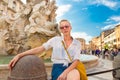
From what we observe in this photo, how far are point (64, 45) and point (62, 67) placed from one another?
0.28 m

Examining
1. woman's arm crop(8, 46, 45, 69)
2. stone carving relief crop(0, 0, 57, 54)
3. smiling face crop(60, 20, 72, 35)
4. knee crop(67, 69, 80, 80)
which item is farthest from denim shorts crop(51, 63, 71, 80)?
stone carving relief crop(0, 0, 57, 54)

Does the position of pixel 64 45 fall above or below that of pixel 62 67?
above

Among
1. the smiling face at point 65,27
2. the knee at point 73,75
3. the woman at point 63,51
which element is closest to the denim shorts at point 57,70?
the woman at point 63,51

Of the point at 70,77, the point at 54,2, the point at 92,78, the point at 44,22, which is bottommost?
the point at 92,78

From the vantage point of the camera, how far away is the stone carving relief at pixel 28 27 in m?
14.6

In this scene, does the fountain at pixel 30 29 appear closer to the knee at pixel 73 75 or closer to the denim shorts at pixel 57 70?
the denim shorts at pixel 57 70

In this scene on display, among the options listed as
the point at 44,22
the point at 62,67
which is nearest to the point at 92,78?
the point at 62,67

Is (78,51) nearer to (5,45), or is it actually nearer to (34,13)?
(34,13)

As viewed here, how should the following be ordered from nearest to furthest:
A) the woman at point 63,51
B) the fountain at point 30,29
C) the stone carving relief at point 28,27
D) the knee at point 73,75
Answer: the knee at point 73,75 → the woman at point 63,51 → the fountain at point 30,29 → the stone carving relief at point 28,27

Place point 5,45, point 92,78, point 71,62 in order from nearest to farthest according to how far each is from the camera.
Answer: point 71,62 < point 92,78 < point 5,45

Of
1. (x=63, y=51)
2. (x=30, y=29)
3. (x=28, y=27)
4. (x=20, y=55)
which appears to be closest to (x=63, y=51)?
(x=63, y=51)

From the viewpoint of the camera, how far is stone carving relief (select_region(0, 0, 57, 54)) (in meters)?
14.6

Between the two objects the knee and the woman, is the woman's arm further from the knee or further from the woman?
the knee

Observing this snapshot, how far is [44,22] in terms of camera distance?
48.9 ft
